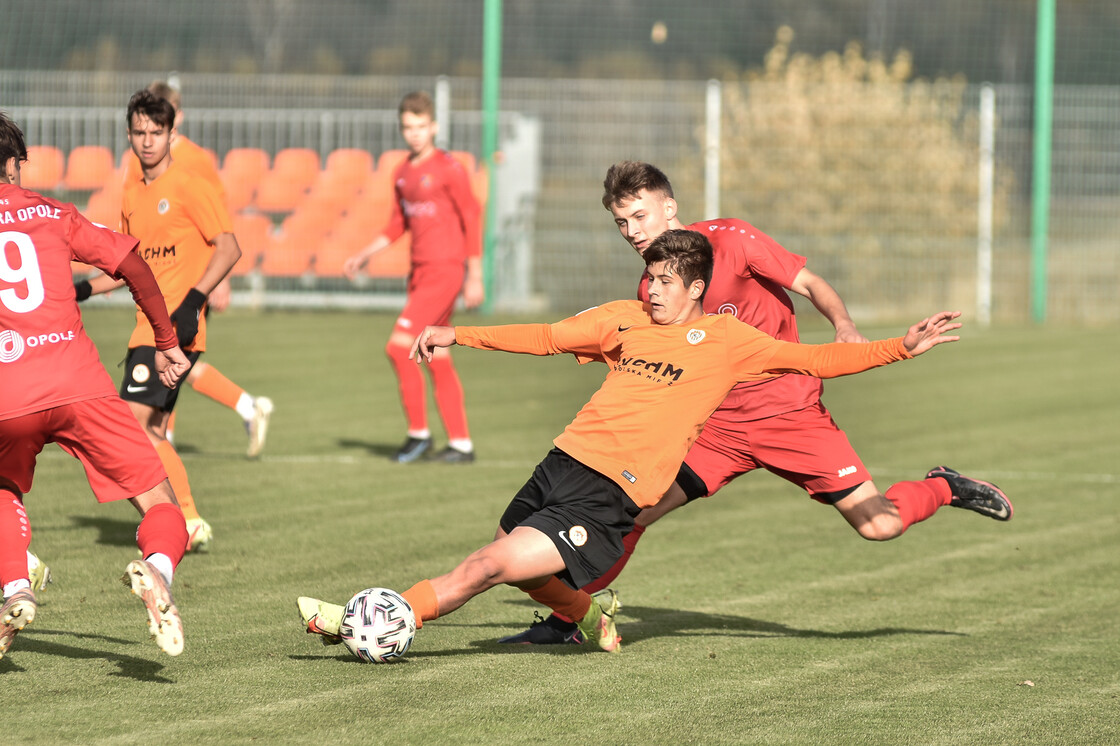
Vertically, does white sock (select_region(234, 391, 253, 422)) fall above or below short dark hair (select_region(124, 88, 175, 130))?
below

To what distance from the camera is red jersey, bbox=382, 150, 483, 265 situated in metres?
10.1

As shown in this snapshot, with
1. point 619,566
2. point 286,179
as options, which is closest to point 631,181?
point 619,566

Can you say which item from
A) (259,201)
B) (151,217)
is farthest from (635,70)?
(151,217)

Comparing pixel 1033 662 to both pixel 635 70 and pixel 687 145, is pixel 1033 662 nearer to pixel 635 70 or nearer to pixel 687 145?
pixel 687 145

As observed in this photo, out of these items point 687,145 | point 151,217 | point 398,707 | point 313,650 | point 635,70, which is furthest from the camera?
point 635,70

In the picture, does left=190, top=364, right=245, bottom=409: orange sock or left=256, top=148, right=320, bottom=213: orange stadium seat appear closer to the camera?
left=190, top=364, right=245, bottom=409: orange sock

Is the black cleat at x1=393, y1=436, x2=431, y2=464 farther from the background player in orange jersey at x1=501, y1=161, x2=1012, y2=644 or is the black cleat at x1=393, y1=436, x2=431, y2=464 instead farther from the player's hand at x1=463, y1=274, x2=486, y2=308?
the background player in orange jersey at x1=501, y1=161, x2=1012, y2=644

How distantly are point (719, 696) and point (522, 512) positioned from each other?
2.96 ft

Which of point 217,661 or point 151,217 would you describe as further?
point 151,217

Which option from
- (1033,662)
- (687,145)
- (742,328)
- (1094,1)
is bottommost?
(1033,662)

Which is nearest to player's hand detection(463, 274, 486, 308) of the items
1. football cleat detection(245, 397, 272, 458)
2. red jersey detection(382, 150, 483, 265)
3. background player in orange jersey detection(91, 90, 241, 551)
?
red jersey detection(382, 150, 483, 265)

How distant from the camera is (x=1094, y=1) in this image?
23.7 m

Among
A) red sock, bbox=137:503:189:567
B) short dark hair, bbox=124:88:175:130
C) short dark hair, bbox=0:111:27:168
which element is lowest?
red sock, bbox=137:503:189:567

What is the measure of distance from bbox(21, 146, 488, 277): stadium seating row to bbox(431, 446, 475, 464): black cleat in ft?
35.9
